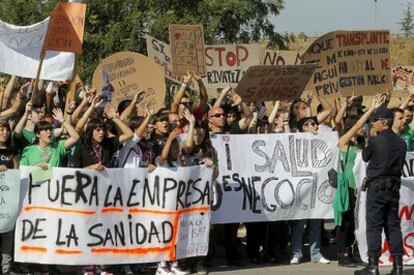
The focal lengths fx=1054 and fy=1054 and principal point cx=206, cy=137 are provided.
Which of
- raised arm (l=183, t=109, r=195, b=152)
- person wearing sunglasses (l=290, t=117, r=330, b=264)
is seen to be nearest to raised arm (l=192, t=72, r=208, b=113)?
person wearing sunglasses (l=290, t=117, r=330, b=264)

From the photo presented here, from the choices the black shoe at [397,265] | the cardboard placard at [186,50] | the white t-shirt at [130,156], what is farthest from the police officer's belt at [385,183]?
the cardboard placard at [186,50]

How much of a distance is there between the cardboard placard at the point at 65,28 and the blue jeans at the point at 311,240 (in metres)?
3.26

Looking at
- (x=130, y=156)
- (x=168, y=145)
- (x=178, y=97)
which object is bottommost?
(x=130, y=156)

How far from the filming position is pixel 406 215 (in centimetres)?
1202

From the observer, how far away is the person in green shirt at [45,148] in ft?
34.5

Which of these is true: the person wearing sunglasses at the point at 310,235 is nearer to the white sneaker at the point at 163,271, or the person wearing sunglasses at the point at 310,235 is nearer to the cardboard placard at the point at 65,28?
the white sneaker at the point at 163,271

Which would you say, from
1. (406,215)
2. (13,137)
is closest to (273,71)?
(406,215)

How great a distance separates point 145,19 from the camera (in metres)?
23.4

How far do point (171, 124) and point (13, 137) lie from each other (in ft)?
5.63

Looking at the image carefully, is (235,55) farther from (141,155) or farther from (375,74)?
(141,155)

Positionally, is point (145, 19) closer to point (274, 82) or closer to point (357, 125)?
point (274, 82)

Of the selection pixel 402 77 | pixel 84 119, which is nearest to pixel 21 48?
pixel 84 119

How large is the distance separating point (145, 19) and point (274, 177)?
38.4 feet

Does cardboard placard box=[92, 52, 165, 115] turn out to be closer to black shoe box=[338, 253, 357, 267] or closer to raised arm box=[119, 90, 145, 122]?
raised arm box=[119, 90, 145, 122]
